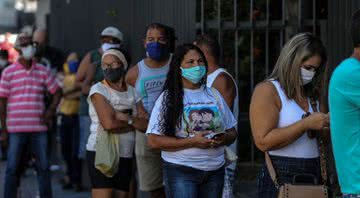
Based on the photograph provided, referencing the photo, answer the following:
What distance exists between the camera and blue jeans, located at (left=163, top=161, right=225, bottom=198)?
5695 mm

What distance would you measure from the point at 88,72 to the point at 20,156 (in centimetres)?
132

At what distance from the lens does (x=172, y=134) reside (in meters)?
5.74

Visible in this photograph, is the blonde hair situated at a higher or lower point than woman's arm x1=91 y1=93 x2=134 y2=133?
higher

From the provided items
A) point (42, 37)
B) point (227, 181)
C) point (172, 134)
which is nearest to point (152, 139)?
point (172, 134)

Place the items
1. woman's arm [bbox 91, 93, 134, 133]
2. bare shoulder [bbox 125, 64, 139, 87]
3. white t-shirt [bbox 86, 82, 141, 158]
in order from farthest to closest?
1. bare shoulder [bbox 125, 64, 139, 87]
2. white t-shirt [bbox 86, 82, 141, 158]
3. woman's arm [bbox 91, 93, 134, 133]

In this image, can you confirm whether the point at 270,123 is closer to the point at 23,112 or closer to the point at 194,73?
the point at 194,73

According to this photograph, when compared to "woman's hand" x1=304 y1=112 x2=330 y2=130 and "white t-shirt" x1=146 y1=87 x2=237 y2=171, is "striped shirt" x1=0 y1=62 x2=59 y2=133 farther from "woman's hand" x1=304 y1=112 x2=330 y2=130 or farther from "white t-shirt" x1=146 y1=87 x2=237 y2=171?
"woman's hand" x1=304 y1=112 x2=330 y2=130

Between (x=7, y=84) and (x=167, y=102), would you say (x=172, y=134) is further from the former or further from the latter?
(x=7, y=84)

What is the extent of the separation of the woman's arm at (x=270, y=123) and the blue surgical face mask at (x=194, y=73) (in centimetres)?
97

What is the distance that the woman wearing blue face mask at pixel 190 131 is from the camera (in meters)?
5.69

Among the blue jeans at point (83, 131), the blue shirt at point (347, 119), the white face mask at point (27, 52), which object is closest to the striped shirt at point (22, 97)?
the white face mask at point (27, 52)

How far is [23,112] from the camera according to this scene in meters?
8.71

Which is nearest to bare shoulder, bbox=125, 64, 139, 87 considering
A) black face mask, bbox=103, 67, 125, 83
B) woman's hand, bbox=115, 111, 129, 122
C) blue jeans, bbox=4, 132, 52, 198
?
black face mask, bbox=103, 67, 125, 83

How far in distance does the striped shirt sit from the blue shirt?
5127 millimetres
